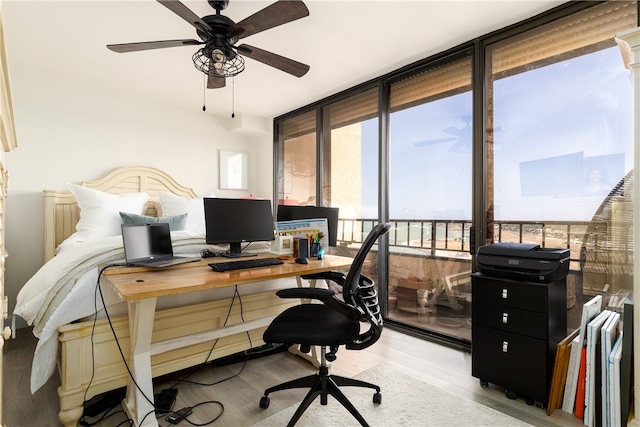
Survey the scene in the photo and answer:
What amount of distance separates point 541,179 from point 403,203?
3.74ft

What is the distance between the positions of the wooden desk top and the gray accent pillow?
139cm

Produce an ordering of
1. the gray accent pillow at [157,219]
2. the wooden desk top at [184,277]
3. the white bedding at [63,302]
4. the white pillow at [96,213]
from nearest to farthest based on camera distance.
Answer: the wooden desk top at [184,277] < the white bedding at [63,302] < the white pillow at [96,213] < the gray accent pillow at [157,219]

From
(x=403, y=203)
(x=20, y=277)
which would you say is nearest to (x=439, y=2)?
(x=403, y=203)

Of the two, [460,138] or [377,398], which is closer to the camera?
[377,398]

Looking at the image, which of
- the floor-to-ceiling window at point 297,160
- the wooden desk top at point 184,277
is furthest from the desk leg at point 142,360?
the floor-to-ceiling window at point 297,160

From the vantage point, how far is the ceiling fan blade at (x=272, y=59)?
6.97ft

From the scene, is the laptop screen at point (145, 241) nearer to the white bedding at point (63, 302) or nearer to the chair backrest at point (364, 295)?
the white bedding at point (63, 302)

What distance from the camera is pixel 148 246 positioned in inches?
75.3

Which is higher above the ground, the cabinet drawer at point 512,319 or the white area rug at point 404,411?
the cabinet drawer at point 512,319

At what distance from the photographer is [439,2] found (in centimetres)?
213

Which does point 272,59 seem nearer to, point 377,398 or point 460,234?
point 460,234

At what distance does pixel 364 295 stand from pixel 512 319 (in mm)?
1007

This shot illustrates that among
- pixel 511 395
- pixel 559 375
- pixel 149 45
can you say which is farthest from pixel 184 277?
pixel 559 375

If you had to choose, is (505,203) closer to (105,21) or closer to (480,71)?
(480,71)
